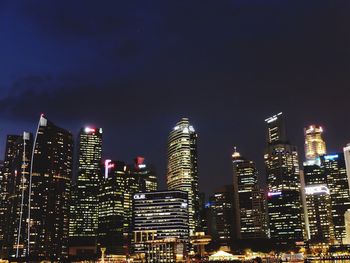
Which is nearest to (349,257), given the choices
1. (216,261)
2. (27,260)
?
(216,261)

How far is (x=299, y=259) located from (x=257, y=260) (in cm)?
14498

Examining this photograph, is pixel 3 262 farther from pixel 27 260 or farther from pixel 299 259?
pixel 299 259

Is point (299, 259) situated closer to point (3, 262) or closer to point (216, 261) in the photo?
point (216, 261)

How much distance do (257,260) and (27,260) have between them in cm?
18116

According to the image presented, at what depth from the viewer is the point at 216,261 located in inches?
6781

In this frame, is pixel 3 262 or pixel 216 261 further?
pixel 3 262

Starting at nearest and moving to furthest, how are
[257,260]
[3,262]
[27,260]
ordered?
1. [257,260]
2. [3,262]
3. [27,260]

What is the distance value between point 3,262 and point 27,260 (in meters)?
14.4

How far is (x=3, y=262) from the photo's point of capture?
612 feet

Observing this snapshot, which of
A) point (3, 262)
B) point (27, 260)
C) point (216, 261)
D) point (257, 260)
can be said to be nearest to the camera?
point (257, 260)

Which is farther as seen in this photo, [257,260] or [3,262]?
[3,262]

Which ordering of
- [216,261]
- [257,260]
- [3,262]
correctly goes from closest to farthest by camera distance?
[257,260] → [216,261] → [3,262]

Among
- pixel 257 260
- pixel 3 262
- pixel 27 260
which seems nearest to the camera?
pixel 257 260

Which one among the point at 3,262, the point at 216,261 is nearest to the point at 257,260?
the point at 216,261
